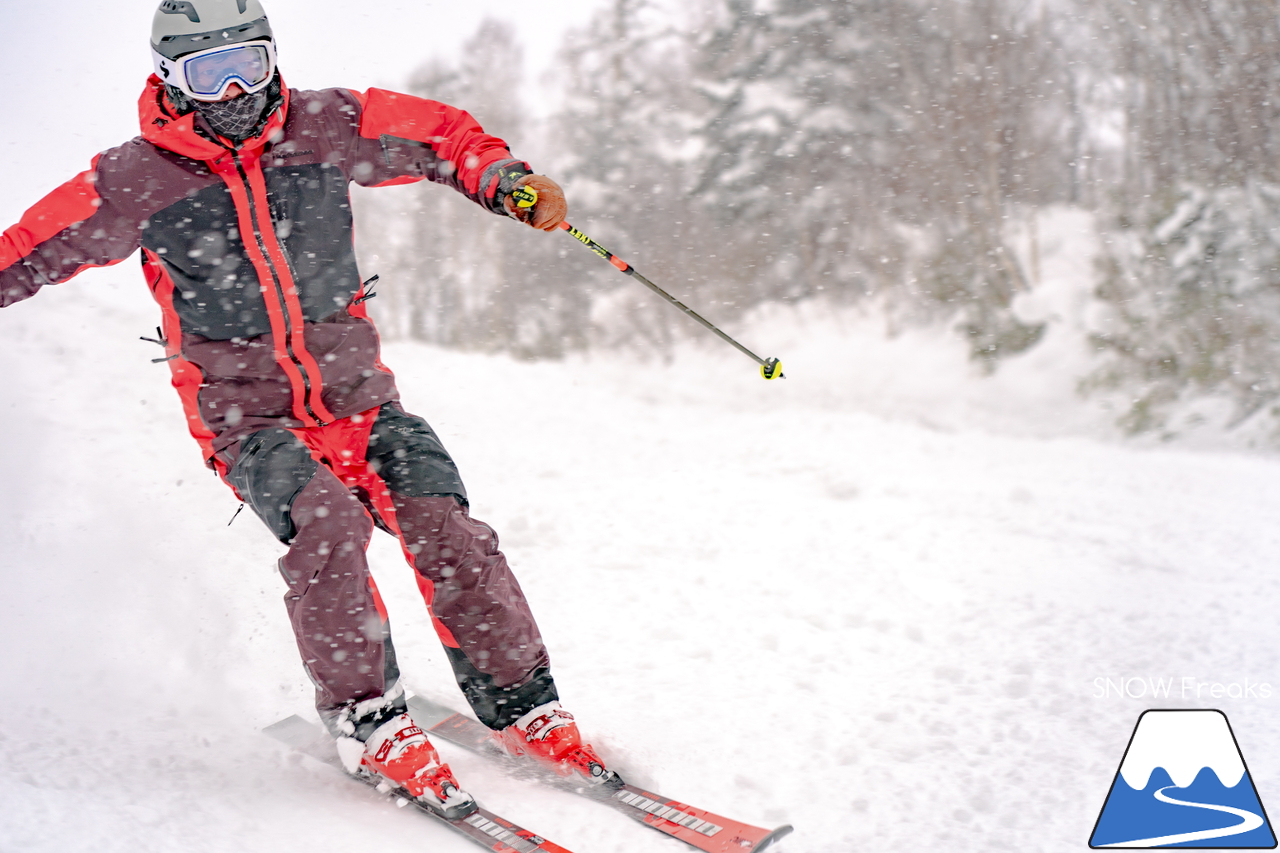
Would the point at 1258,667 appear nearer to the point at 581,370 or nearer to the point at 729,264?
the point at 581,370

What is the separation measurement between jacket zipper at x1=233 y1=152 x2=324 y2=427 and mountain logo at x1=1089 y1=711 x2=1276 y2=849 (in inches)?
96.1

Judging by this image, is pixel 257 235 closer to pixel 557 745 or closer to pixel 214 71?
pixel 214 71

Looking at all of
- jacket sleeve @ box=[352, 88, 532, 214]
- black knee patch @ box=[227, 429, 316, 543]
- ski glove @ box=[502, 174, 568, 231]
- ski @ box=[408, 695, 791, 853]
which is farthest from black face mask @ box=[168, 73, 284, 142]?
ski @ box=[408, 695, 791, 853]

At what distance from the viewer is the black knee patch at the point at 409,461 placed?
2.58m

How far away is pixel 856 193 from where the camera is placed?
1228 centimetres

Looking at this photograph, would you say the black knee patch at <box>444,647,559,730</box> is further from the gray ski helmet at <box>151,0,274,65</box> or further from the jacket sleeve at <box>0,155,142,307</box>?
the gray ski helmet at <box>151,0,274,65</box>

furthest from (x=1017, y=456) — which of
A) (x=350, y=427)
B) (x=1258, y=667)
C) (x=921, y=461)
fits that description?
(x=350, y=427)

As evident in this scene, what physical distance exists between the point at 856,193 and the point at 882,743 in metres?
10.6

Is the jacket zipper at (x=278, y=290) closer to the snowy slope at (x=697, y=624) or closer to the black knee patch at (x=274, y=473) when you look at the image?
the black knee patch at (x=274, y=473)

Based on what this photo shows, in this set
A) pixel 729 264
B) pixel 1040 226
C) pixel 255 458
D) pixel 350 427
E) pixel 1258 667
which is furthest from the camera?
pixel 729 264

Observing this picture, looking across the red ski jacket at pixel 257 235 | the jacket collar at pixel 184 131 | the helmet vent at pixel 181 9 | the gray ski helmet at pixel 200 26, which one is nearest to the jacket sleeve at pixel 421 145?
the red ski jacket at pixel 257 235

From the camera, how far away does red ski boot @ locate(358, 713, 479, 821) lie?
7.72 feet

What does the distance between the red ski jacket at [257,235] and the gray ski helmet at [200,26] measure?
162mm

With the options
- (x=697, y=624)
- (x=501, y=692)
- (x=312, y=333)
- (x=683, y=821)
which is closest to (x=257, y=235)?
(x=312, y=333)
